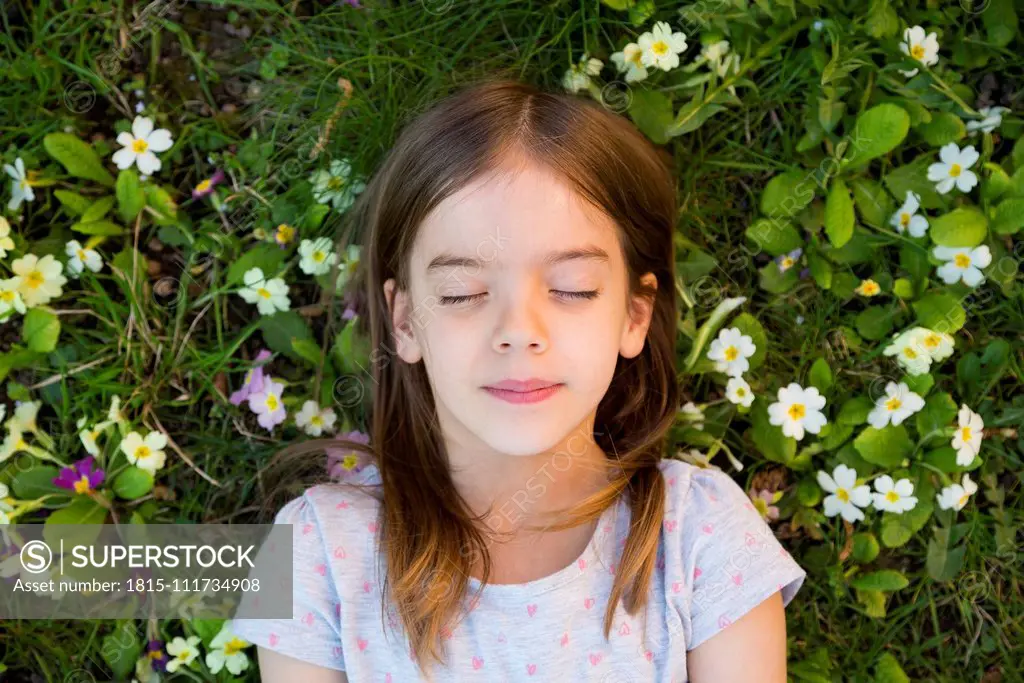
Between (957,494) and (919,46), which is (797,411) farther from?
(919,46)

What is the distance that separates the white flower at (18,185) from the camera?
2986 millimetres

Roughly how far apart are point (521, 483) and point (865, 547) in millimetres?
1154

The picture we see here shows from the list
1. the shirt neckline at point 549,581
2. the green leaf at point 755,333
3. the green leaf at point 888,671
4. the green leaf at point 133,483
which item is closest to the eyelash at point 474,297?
the shirt neckline at point 549,581

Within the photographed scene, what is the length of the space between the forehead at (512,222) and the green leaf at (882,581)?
142cm

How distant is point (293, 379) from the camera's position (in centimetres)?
315

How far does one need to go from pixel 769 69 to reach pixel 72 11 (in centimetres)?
219

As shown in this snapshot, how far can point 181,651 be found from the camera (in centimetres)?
293

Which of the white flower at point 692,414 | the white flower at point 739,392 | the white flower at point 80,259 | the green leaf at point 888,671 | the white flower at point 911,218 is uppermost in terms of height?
the white flower at point 80,259

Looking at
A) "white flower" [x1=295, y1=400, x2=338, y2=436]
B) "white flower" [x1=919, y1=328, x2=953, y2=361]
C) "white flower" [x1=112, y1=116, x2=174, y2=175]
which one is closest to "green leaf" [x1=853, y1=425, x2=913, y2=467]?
"white flower" [x1=919, y1=328, x2=953, y2=361]

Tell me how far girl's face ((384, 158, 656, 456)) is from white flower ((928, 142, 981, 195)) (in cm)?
122

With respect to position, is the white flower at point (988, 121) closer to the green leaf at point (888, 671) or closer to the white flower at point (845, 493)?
the white flower at point (845, 493)

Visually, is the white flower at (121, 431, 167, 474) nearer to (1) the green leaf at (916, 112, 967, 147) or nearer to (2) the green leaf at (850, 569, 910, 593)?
(2) the green leaf at (850, 569, 910, 593)

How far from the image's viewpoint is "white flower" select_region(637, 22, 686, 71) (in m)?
2.92

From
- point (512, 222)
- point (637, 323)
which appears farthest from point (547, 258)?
point (637, 323)
